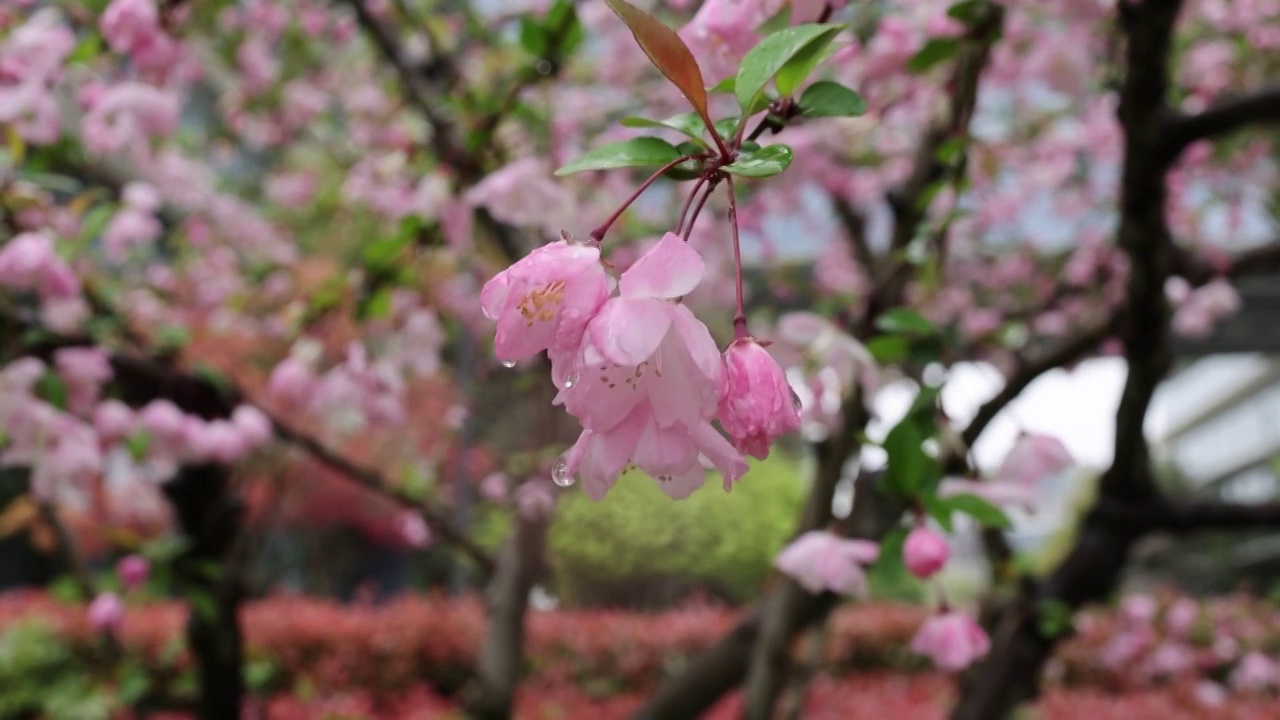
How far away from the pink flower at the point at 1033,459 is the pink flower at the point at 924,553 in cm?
33

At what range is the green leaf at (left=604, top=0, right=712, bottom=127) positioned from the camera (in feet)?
1.44

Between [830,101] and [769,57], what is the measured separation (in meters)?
0.10

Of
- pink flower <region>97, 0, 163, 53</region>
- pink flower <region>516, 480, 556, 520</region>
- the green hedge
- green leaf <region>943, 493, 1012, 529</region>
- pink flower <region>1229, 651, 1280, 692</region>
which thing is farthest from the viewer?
the green hedge

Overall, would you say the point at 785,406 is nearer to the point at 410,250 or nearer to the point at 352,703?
the point at 410,250

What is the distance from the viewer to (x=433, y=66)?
1.95 meters

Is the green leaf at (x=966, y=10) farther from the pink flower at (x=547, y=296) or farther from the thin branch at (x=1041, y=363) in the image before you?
the thin branch at (x=1041, y=363)

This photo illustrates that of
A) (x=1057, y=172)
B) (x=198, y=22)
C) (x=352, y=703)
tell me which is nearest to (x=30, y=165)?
(x=198, y=22)

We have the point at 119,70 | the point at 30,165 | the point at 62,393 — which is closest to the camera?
the point at 62,393

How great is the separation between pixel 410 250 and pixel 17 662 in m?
4.69

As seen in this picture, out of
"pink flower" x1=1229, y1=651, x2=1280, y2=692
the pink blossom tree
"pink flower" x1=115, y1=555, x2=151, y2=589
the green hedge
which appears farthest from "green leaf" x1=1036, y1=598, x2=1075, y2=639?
the green hedge

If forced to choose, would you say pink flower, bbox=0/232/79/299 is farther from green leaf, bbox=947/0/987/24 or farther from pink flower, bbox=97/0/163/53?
green leaf, bbox=947/0/987/24

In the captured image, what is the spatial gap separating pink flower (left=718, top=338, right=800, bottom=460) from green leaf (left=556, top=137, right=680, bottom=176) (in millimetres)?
104

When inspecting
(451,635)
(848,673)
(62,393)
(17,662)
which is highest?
(62,393)

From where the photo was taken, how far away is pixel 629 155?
48 cm
